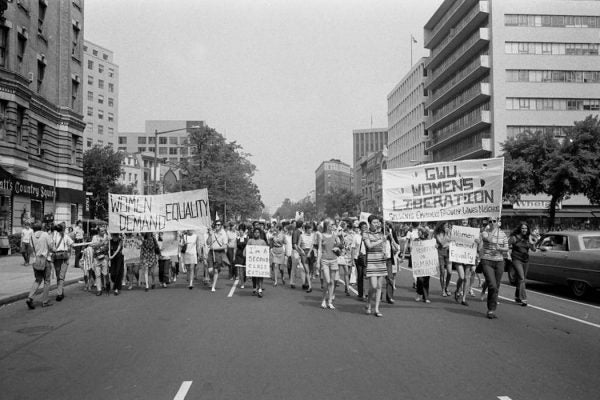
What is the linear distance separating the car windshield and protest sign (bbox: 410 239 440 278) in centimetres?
390

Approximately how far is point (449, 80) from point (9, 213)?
179ft

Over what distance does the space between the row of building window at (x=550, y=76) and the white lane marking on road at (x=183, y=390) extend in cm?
5482

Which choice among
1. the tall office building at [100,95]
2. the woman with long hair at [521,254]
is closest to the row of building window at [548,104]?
the woman with long hair at [521,254]

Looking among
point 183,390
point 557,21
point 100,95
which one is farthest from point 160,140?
point 183,390

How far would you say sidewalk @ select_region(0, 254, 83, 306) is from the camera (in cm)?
1241

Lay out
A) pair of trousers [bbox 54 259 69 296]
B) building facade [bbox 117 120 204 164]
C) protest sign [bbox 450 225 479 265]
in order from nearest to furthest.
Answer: protest sign [bbox 450 225 479 265] → pair of trousers [bbox 54 259 69 296] → building facade [bbox 117 120 204 164]

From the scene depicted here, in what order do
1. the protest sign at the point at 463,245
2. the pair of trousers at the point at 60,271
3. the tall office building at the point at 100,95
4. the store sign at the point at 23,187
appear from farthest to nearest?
the tall office building at the point at 100,95 → the store sign at the point at 23,187 → the pair of trousers at the point at 60,271 → the protest sign at the point at 463,245

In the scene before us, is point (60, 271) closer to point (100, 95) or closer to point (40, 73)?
point (40, 73)

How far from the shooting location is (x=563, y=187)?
3547 centimetres

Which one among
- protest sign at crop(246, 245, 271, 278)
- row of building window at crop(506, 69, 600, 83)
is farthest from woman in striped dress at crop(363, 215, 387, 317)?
row of building window at crop(506, 69, 600, 83)

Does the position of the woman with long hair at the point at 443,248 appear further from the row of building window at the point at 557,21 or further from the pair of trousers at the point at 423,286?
the row of building window at the point at 557,21

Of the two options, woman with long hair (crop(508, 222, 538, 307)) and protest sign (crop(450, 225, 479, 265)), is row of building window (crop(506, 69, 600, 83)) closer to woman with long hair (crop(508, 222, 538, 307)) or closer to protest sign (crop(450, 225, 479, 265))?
protest sign (crop(450, 225, 479, 265))

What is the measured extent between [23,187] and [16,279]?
12.4 m

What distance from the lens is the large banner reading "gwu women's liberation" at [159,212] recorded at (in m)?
14.1
